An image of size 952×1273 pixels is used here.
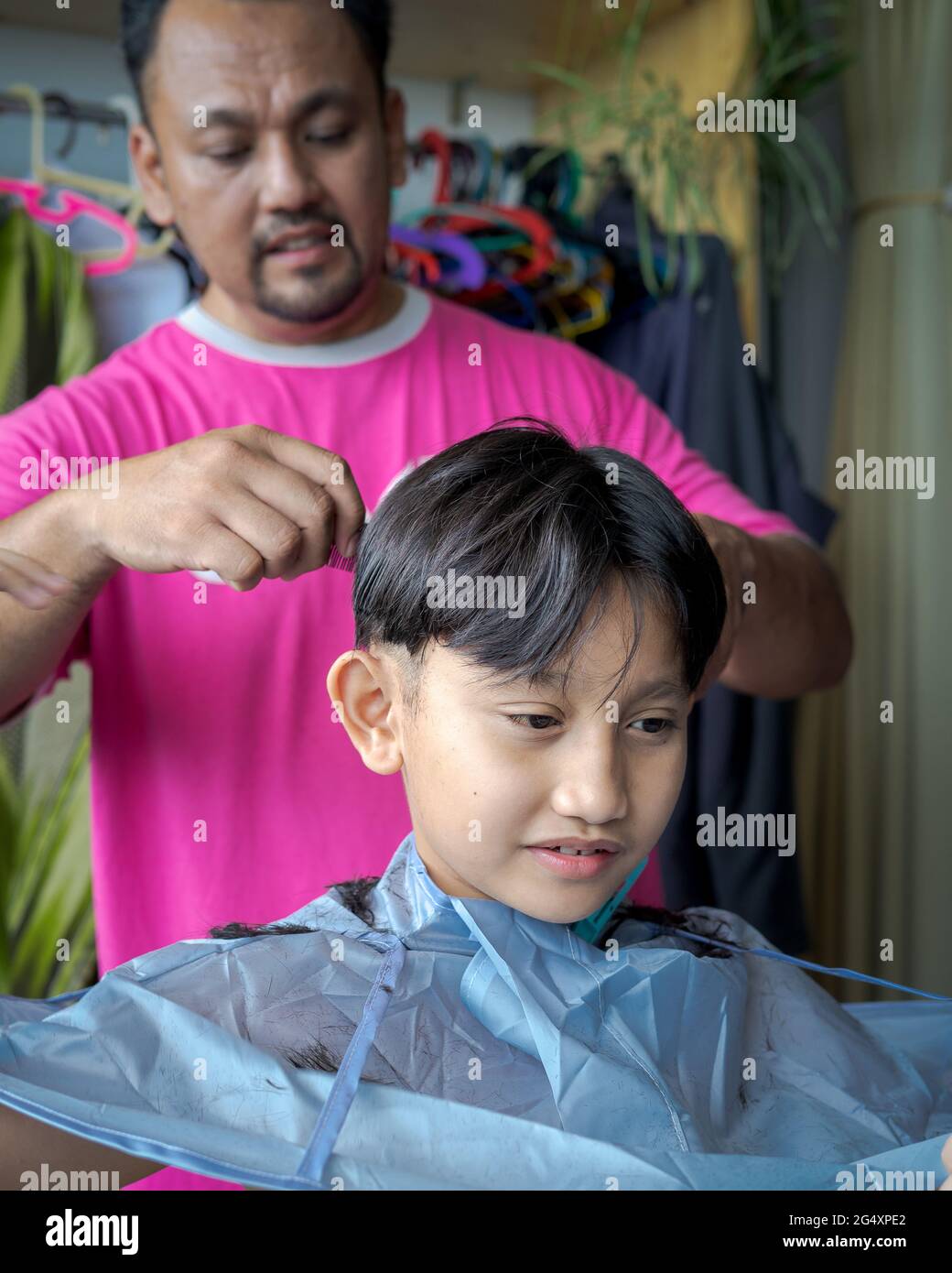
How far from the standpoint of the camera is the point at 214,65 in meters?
1.39

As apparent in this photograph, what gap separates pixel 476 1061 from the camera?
103cm

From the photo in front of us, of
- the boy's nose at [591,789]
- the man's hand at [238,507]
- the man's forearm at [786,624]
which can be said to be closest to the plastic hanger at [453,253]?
the man's forearm at [786,624]

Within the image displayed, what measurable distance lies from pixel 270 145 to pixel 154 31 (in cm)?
20

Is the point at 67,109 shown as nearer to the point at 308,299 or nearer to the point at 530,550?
the point at 308,299

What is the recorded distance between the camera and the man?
1.38 meters

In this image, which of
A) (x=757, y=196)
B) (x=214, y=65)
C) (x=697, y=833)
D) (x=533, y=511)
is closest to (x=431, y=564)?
(x=533, y=511)

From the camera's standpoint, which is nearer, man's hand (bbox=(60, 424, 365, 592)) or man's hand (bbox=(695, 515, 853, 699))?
man's hand (bbox=(60, 424, 365, 592))

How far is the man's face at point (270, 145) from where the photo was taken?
1.39m

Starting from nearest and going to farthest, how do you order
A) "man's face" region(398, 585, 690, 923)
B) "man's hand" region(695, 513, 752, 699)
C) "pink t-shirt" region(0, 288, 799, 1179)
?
1. "man's face" region(398, 585, 690, 923)
2. "man's hand" region(695, 513, 752, 699)
3. "pink t-shirt" region(0, 288, 799, 1179)

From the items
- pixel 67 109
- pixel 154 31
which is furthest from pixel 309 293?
pixel 67 109

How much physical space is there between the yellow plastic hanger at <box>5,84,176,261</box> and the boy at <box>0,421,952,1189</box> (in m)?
1.08

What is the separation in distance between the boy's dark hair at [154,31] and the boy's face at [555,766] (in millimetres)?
837

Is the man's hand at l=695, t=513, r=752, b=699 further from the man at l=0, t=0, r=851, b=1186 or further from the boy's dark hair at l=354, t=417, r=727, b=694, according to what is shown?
the boy's dark hair at l=354, t=417, r=727, b=694

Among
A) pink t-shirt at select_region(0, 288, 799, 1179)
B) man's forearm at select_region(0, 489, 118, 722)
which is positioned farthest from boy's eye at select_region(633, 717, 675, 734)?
man's forearm at select_region(0, 489, 118, 722)
